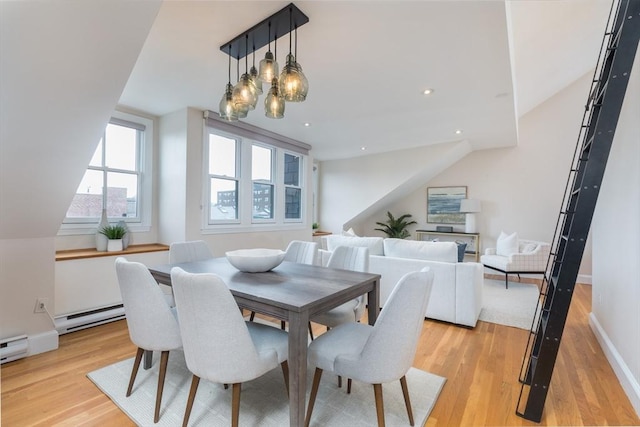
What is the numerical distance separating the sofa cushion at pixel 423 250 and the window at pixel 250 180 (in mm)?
1971

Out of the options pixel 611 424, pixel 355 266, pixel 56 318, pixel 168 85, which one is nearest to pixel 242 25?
pixel 168 85

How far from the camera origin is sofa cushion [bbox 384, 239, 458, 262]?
312 cm

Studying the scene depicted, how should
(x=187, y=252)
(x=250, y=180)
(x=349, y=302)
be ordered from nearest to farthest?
(x=349, y=302) < (x=187, y=252) < (x=250, y=180)

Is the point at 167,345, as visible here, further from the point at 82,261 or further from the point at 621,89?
the point at 621,89

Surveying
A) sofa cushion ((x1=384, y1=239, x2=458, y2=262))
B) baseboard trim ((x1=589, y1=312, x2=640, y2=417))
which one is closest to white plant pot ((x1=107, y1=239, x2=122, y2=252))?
sofa cushion ((x1=384, y1=239, x2=458, y2=262))

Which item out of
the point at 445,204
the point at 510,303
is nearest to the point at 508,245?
A: the point at 510,303

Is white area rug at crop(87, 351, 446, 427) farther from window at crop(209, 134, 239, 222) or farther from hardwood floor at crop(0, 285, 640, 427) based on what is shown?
window at crop(209, 134, 239, 222)

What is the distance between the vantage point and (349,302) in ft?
7.46

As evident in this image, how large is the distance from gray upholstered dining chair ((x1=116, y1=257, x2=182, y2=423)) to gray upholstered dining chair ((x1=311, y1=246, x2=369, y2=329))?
3.08 ft

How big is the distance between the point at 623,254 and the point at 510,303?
1814 millimetres

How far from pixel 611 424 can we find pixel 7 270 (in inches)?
163

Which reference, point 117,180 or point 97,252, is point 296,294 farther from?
point 117,180

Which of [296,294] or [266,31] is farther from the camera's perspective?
[266,31]

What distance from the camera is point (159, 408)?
5.26 ft
